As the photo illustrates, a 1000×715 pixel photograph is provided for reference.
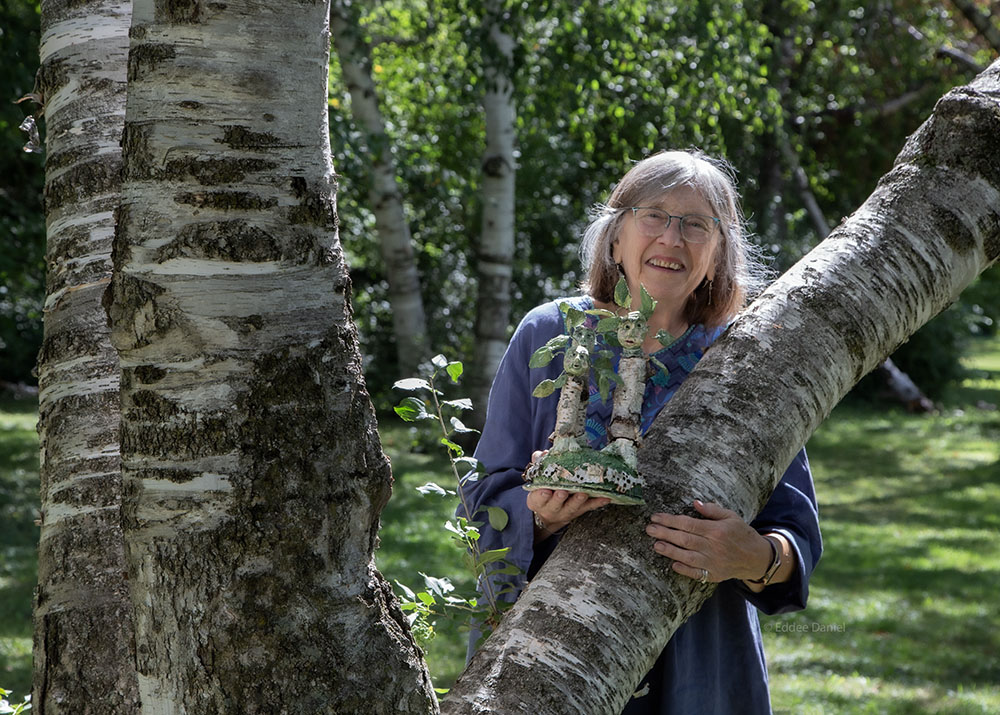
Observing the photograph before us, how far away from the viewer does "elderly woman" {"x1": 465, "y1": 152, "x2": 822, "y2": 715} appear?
80.0 inches

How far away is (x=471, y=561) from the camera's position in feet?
6.46

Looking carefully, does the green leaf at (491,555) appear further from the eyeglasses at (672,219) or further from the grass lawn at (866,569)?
the eyeglasses at (672,219)

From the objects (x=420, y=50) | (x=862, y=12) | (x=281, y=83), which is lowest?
(x=281, y=83)

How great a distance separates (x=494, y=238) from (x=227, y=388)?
25.8ft

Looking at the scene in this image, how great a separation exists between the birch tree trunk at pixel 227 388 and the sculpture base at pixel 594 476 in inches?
19.0

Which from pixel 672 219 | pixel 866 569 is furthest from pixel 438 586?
pixel 866 569

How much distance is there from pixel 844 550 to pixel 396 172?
216 inches

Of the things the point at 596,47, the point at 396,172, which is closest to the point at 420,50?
the point at 396,172

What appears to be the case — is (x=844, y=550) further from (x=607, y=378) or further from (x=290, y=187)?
(x=290, y=187)

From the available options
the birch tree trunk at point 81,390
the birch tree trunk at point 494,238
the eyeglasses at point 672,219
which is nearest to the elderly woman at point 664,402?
the eyeglasses at point 672,219

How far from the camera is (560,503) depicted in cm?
168

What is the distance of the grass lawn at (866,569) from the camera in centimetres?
507

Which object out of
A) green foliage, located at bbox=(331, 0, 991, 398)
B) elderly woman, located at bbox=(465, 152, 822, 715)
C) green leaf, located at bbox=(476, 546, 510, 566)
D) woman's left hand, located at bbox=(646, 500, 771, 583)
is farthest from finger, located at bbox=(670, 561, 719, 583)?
green foliage, located at bbox=(331, 0, 991, 398)

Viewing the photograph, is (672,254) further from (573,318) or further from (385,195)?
(385,195)
